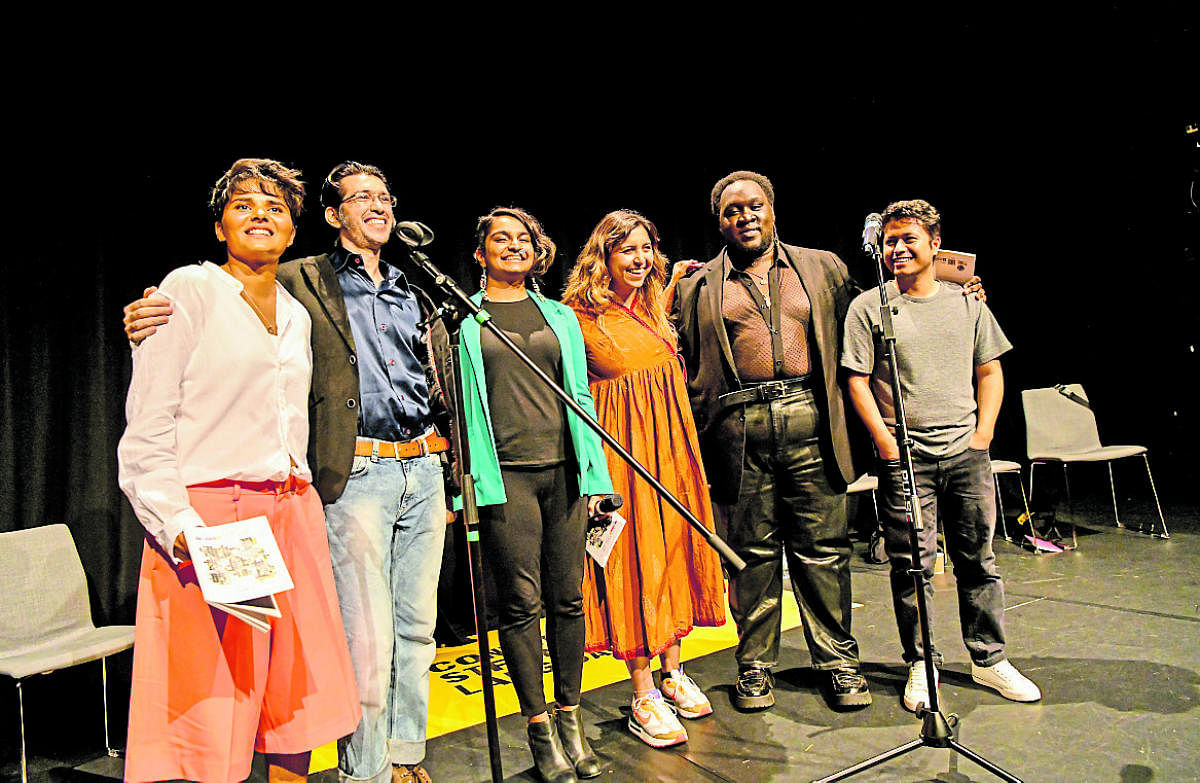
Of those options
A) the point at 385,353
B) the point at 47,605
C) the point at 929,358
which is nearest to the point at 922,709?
the point at 929,358

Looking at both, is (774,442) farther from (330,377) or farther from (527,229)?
(330,377)

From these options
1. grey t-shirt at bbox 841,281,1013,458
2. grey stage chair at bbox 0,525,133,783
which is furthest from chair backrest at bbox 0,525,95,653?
grey t-shirt at bbox 841,281,1013,458

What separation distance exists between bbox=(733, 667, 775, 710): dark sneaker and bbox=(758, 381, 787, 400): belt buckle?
101 centimetres

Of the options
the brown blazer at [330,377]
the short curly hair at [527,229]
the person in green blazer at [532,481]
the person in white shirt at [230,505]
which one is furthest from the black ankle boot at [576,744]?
the short curly hair at [527,229]

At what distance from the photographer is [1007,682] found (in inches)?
113

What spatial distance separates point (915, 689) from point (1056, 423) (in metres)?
3.86

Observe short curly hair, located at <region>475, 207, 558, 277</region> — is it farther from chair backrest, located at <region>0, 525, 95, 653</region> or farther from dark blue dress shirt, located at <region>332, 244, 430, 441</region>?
chair backrest, located at <region>0, 525, 95, 653</region>

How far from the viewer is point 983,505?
9.60 feet

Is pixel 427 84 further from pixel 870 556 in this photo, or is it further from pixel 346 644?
pixel 870 556

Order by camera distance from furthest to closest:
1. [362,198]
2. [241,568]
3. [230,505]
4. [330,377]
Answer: [362,198]
[330,377]
[230,505]
[241,568]

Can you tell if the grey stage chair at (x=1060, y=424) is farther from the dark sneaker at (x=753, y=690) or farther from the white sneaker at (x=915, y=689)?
the dark sneaker at (x=753, y=690)

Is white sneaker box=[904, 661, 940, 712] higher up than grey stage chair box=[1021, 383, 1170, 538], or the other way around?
grey stage chair box=[1021, 383, 1170, 538]

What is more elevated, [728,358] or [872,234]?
[872,234]

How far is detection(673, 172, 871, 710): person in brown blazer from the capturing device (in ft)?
9.59
